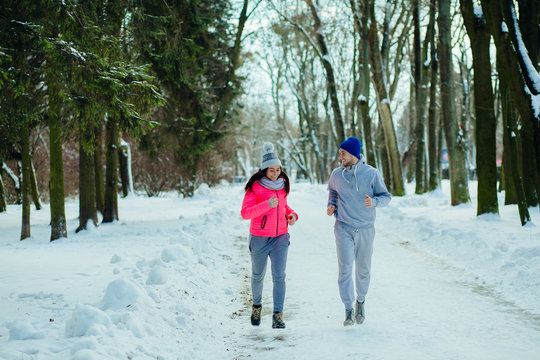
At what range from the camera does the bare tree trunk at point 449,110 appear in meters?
14.2

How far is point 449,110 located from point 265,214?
434 inches

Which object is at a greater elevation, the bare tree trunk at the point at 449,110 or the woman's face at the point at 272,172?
the bare tree trunk at the point at 449,110

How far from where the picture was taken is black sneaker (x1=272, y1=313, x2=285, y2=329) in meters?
4.89

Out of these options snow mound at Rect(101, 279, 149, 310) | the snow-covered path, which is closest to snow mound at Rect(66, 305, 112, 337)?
snow mound at Rect(101, 279, 149, 310)

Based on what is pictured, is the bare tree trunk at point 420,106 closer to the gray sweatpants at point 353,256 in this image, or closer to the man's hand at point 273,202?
the gray sweatpants at point 353,256

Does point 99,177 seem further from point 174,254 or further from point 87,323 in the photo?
point 87,323

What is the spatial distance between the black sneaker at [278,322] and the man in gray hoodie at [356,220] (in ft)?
2.23

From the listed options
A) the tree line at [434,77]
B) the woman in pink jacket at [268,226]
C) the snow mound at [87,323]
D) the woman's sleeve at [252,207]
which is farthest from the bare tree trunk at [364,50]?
the snow mound at [87,323]

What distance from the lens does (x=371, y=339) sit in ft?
14.4

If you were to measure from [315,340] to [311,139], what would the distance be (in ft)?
119

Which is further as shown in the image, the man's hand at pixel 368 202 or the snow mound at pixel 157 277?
the snow mound at pixel 157 277

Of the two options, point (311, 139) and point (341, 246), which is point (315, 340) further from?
point (311, 139)

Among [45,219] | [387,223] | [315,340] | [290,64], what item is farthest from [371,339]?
[290,64]

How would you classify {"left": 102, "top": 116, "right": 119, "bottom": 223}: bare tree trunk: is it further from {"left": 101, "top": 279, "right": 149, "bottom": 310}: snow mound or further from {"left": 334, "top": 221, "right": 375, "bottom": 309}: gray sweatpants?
{"left": 334, "top": 221, "right": 375, "bottom": 309}: gray sweatpants
